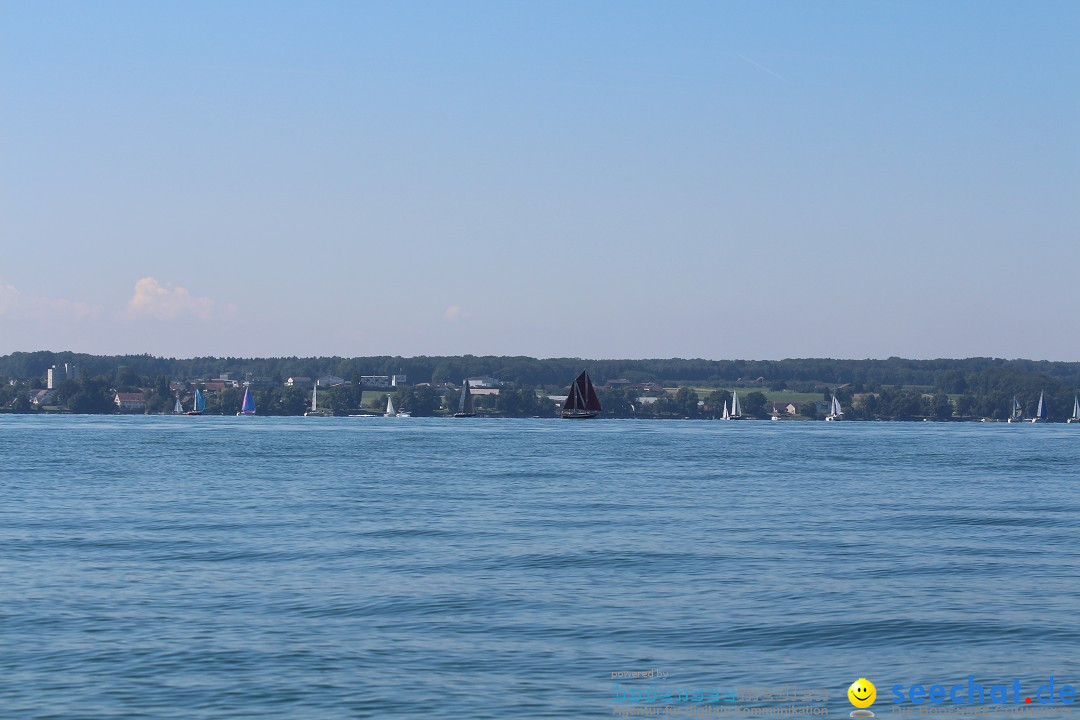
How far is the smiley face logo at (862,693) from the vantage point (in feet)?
69.0

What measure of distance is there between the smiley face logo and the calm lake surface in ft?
0.82

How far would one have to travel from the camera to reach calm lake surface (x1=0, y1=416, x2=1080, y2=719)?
2197cm

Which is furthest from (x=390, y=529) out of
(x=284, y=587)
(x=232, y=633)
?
(x=232, y=633)

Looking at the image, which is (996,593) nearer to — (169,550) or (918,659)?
(918,659)

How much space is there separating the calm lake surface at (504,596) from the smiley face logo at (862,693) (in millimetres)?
250

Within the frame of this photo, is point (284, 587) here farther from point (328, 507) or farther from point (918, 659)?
point (328, 507)

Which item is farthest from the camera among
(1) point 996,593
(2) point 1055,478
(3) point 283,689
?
(2) point 1055,478

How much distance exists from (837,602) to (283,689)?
1377cm

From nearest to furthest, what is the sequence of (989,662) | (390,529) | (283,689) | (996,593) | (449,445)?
(283,689) → (989,662) → (996,593) → (390,529) → (449,445)

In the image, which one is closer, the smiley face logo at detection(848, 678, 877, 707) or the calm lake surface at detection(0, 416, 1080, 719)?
the smiley face logo at detection(848, 678, 877, 707)

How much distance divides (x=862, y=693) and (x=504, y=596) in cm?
1076

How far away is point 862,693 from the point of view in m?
21.4

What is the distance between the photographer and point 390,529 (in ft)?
148

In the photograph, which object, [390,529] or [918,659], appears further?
[390,529]
